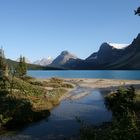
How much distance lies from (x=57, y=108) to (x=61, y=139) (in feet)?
65.0

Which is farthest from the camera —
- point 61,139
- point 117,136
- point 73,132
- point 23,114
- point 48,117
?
point 48,117

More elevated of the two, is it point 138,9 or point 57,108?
point 138,9

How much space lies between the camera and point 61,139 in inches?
1059

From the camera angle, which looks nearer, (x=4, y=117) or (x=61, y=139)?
(x=61, y=139)

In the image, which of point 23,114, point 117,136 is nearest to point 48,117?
point 23,114

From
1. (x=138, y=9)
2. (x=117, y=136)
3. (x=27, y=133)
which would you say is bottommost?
(x=27, y=133)

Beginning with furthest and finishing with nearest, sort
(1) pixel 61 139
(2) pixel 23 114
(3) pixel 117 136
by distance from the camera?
(2) pixel 23 114
(1) pixel 61 139
(3) pixel 117 136

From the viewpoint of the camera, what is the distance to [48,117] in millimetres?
38531

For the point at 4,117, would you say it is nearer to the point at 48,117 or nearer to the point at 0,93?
the point at 48,117

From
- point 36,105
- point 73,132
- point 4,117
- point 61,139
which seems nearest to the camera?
point 61,139

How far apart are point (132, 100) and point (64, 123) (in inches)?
316

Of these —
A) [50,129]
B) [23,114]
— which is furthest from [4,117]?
[50,129]

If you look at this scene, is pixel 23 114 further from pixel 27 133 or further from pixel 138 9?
pixel 138 9

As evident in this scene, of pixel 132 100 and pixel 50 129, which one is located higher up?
pixel 132 100
